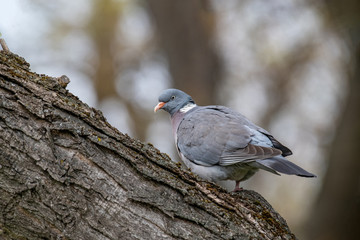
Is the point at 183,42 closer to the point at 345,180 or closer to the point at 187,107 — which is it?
the point at 187,107

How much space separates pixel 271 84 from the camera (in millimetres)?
9695

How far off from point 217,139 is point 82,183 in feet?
6.51

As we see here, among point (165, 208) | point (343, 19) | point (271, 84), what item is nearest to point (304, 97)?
point (271, 84)

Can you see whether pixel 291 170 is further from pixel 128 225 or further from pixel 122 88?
pixel 122 88

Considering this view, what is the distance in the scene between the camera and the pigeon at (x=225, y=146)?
361 cm

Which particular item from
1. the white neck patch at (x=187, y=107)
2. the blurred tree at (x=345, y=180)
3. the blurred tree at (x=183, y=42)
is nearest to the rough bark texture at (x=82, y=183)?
the white neck patch at (x=187, y=107)

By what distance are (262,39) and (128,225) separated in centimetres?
746

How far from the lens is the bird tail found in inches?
121

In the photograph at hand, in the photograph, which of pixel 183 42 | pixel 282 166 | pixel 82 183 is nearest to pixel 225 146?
pixel 282 166

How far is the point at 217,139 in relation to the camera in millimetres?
3992

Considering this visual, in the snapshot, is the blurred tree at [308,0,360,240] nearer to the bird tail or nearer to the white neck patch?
the white neck patch

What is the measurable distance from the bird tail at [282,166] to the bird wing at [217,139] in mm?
72

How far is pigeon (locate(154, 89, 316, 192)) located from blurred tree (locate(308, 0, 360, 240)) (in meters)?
2.72

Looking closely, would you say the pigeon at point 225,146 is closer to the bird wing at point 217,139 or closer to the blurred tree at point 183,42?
the bird wing at point 217,139
